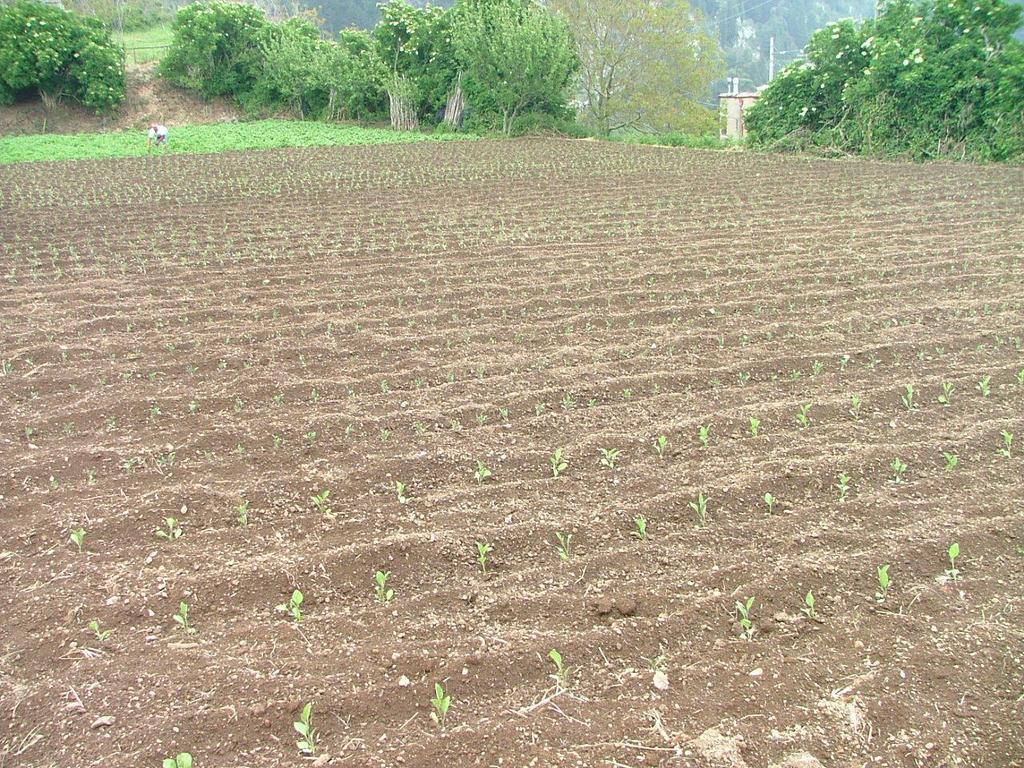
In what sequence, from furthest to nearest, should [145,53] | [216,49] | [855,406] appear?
[145,53], [216,49], [855,406]

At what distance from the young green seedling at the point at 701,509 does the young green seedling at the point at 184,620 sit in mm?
2317

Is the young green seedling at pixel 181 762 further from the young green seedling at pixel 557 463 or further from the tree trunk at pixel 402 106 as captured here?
the tree trunk at pixel 402 106

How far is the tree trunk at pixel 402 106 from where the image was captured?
92.1 ft

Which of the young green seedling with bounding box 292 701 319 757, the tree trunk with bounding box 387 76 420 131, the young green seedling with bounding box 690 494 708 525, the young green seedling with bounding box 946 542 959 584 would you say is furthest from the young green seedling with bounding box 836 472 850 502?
the tree trunk with bounding box 387 76 420 131

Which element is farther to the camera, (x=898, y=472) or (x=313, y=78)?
(x=313, y=78)

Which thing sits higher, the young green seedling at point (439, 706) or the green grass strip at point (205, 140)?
the green grass strip at point (205, 140)

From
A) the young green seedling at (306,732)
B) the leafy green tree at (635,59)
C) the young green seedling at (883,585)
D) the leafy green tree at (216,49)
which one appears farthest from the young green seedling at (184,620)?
the leafy green tree at (216,49)

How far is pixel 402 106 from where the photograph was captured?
28.8m

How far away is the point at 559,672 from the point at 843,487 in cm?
192

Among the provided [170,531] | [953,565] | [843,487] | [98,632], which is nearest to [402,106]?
[170,531]

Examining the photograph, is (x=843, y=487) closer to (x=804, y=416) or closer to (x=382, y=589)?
(x=804, y=416)

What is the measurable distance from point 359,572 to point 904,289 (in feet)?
20.0

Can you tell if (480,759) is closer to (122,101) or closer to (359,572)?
(359,572)

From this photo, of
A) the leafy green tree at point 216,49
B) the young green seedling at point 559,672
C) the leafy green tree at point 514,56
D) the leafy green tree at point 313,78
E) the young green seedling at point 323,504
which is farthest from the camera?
the leafy green tree at point 216,49
